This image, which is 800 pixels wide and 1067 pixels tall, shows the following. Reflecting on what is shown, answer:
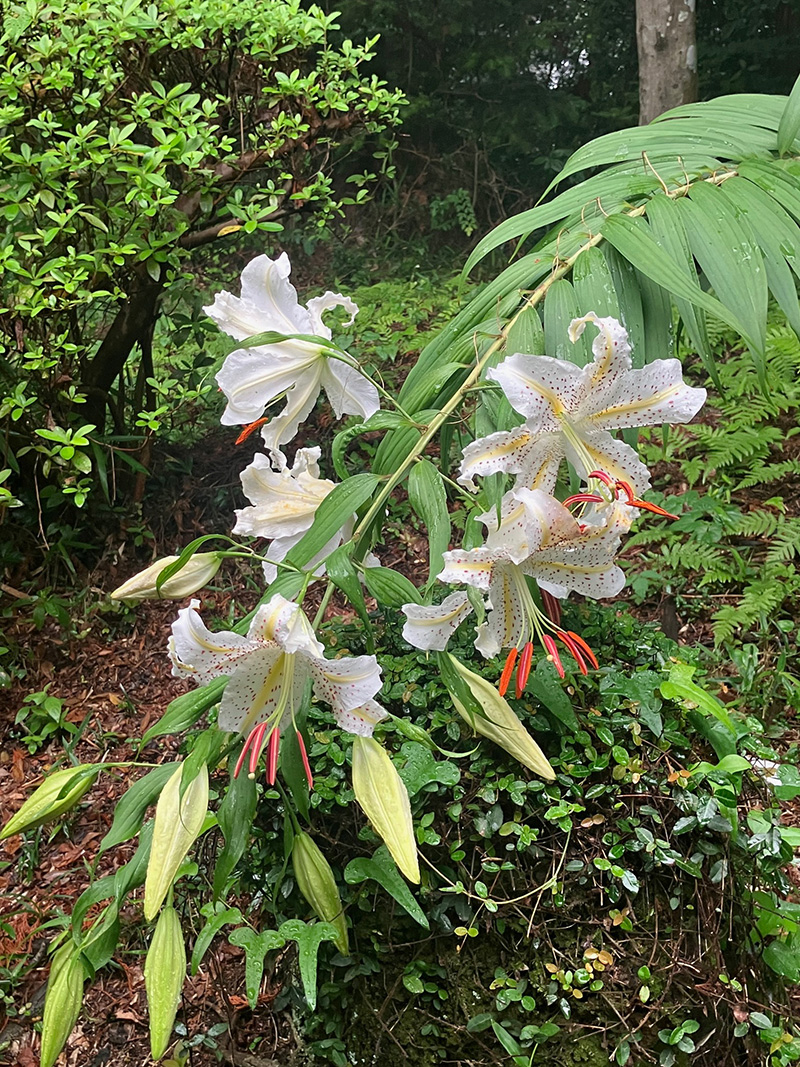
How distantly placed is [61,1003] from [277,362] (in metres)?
0.74

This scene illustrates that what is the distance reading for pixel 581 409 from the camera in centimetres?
88

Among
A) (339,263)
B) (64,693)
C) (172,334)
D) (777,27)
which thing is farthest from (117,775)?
(777,27)

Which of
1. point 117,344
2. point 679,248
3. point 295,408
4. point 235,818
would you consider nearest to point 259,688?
point 235,818

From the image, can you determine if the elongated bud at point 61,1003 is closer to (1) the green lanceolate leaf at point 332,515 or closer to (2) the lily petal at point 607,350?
(1) the green lanceolate leaf at point 332,515

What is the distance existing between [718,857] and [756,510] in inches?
66.7

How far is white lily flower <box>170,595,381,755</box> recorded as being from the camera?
80 centimetres

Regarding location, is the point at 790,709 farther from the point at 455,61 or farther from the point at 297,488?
the point at 455,61

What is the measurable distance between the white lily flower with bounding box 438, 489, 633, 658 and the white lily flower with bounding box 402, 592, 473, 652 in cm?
3

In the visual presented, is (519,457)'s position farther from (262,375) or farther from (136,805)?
(136,805)

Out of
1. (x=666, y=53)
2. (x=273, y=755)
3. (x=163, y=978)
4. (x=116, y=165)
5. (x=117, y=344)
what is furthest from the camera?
(x=666, y=53)

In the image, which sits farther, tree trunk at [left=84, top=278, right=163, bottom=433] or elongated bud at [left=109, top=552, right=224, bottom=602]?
tree trunk at [left=84, top=278, right=163, bottom=433]

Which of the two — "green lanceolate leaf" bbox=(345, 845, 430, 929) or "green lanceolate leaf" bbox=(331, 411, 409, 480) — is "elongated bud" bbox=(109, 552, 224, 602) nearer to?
"green lanceolate leaf" bbox=(331, 411, 409, 480)

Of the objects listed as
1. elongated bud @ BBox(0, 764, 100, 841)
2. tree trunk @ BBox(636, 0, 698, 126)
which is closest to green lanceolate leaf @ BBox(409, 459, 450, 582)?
elongated bud @ BBox(0, 764, 100, 841)

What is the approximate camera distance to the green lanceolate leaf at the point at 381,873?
113cm
